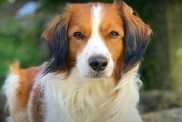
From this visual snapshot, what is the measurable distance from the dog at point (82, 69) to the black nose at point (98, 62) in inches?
5.1

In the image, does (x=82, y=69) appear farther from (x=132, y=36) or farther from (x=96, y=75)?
(x=132, y=36)

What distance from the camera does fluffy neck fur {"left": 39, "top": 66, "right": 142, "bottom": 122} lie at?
352cm

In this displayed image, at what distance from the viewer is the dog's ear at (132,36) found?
3.42m

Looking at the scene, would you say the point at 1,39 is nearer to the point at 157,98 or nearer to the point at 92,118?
the point at 157,98

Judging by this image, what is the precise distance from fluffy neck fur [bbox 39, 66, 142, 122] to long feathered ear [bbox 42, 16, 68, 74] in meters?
0.10

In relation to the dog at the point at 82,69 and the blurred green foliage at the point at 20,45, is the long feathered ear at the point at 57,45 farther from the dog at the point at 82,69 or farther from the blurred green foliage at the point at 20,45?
the blurred green foliage at the point at 20,45

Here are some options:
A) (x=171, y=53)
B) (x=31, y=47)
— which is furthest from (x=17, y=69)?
(x=31, y=47)

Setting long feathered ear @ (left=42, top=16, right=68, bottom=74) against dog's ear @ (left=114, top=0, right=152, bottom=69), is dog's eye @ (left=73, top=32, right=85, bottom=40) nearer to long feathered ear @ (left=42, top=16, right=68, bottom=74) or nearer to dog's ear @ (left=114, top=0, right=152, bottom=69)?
long feathered ear @ (left=42, top=16, right=68, bottom=74)

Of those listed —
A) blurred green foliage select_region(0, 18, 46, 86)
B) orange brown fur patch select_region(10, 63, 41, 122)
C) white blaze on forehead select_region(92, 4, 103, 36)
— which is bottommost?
blurred green foliage select_region(0, 18, 46, 86)

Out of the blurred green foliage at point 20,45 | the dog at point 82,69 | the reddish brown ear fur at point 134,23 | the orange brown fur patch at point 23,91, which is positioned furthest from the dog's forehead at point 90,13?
the blurred green foliage at point 20,45

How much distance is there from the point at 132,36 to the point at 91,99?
2.15 ft

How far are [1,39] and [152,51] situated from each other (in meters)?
5.95

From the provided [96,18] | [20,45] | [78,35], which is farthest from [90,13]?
[20,45]

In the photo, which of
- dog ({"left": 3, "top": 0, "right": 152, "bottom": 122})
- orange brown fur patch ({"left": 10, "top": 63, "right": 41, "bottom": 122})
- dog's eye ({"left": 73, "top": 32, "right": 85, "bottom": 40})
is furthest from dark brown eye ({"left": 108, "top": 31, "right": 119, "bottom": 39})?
orange brown fur patch ({"left": 10, "top": 63, "right": 41, "bottom": 122})
